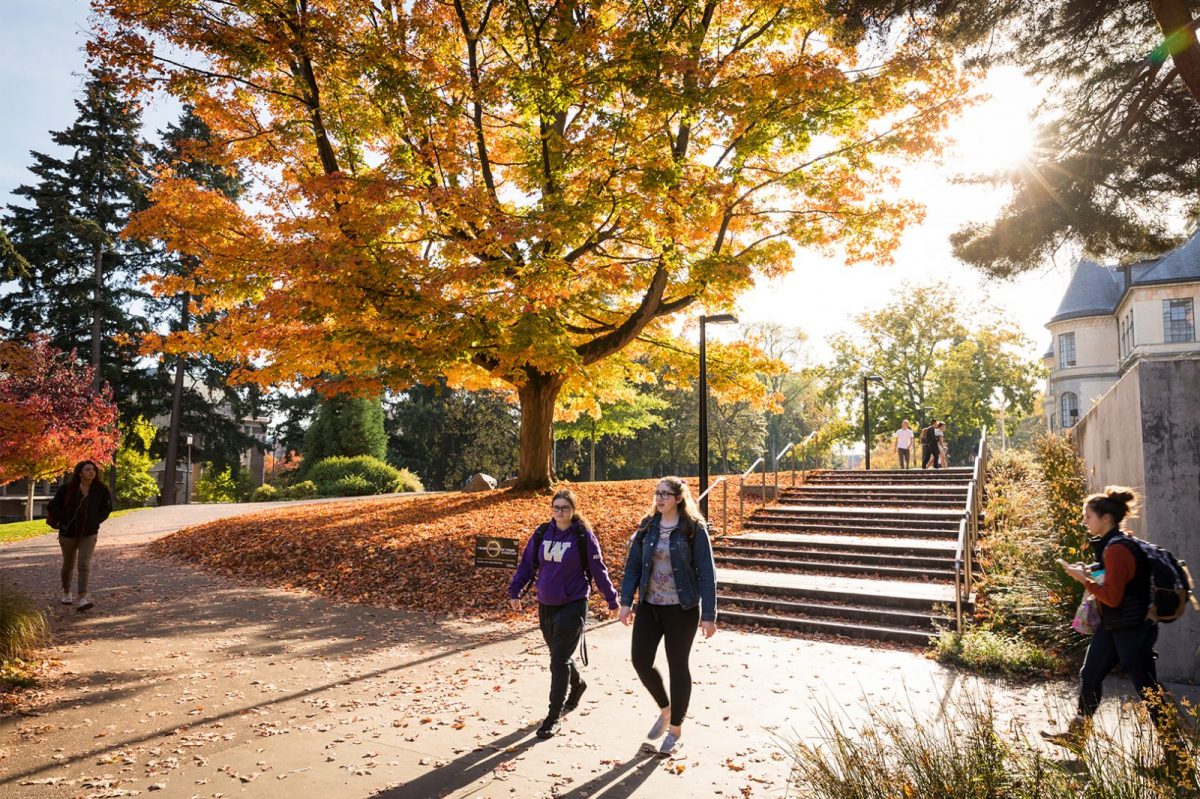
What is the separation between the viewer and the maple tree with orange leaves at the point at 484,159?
12.0 metres

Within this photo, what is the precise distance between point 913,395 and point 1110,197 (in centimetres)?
2827

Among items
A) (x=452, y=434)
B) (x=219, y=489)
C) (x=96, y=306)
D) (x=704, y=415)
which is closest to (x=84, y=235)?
(x=96, y=306)

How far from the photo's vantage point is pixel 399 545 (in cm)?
1330

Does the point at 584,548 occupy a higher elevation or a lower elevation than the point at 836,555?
higher

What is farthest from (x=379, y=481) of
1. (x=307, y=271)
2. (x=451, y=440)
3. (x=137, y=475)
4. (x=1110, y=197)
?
(x=1110, y=197)

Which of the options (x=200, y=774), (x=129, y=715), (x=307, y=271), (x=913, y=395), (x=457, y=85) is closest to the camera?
(x=200, y=774)

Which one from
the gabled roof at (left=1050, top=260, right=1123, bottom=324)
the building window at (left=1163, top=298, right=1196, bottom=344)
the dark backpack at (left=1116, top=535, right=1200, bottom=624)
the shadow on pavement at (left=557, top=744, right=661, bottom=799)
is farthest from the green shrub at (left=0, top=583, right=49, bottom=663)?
the gabled roof at (left=1050, top=260, right=1123, bottom=324)

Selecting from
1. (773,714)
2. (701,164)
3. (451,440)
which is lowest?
(773,714)

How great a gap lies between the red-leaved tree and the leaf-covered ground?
→ 602 cm

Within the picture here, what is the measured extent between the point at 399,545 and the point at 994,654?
9588mm

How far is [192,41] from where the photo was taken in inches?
469

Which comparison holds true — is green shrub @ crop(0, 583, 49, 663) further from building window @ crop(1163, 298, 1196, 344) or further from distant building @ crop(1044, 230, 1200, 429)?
building window @ crop(1163, 298, 1196, 344)

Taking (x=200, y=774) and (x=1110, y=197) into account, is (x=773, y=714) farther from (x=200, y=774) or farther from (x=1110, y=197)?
(x=1110, y=197)

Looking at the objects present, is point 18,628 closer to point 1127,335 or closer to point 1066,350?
point 1127,335
